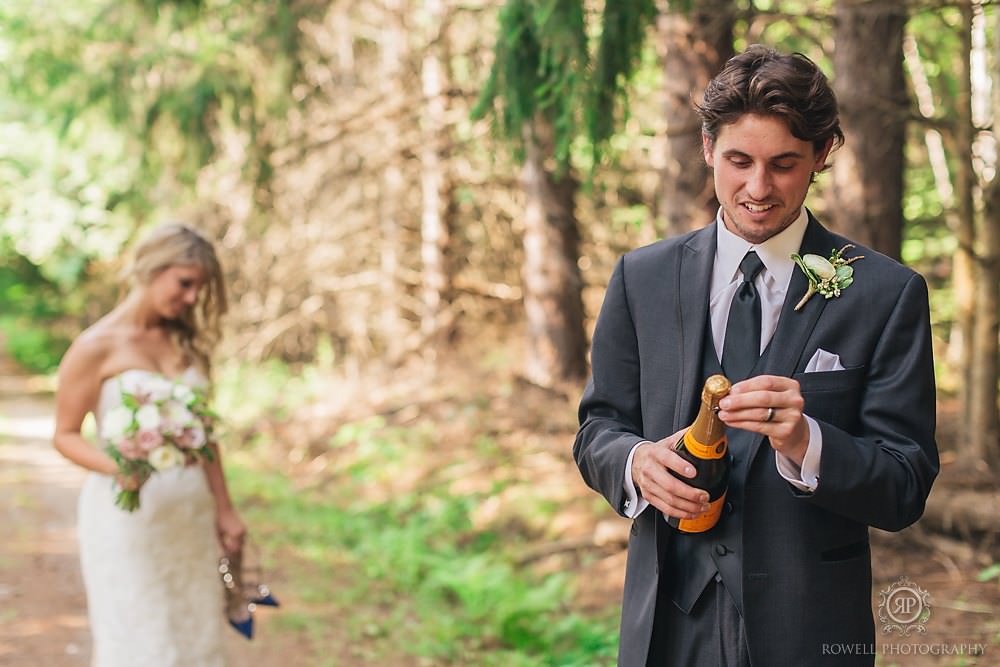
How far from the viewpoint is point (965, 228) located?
19.7ft

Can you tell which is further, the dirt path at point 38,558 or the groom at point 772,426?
the dirt path at point 38,558

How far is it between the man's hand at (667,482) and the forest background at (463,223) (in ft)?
10.5

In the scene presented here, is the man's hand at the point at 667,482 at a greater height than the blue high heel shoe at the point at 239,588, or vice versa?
the man's hand at the point at 667,482

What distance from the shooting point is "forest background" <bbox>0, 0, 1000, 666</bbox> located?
19.2 ft

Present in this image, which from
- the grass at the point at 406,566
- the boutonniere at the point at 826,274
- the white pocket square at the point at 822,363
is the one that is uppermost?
the boutonniere at the point at 826,274

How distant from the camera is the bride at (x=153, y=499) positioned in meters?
4.25

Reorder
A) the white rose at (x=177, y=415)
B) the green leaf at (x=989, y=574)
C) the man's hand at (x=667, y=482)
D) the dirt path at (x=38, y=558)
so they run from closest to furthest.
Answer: the man's hand at (x=667, y=482) < the white rose at (x=177, y=415) < the green leaf at (x=989, y=574) < the dirt path at (x=38, y=558)

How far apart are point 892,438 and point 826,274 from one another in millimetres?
366

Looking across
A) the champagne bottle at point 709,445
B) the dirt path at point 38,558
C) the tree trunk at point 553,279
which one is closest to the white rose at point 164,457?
the champagne bottle at point 709,445

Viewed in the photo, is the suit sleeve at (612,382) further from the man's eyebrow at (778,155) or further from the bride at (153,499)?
the bride at (153,499)

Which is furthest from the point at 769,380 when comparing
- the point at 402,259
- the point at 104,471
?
the point at 402,259

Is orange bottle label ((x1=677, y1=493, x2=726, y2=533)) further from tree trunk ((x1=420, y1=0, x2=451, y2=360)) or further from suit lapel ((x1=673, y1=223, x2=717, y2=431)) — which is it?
tree trunk ((x1=420, y1=0, x2=451, y2=360))

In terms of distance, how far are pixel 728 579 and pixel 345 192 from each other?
1232cm

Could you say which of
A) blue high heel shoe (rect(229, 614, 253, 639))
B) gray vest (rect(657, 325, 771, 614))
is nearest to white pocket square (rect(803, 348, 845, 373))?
gray vest (rect(657, 325, 771, 614))
